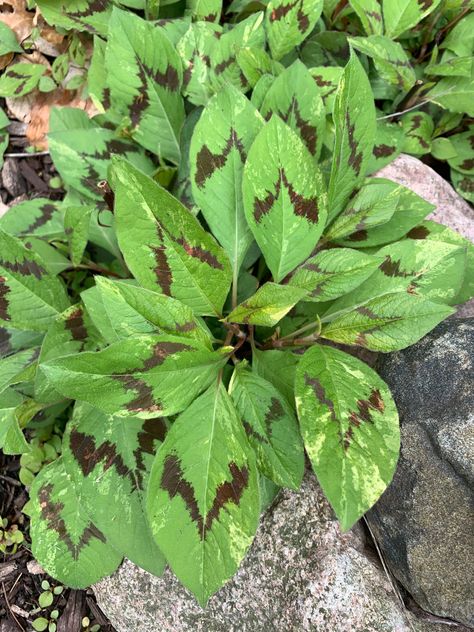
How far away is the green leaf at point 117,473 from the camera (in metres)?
1.62

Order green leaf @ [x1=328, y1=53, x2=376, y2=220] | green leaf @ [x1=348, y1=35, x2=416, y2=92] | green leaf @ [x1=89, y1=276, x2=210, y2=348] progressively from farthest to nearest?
1. green leaf @ [x1=348, y1=35, x2=416, y2=92]
2. green leaf @ [x1=328, y1=53, x2=376, y2=220]
3. green leaf @ [x1=89, y1=276, x2=210, y2=348]

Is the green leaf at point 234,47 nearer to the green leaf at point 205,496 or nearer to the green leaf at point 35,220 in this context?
the green leaf at point 35,220

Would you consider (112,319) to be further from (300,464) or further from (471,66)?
(471,66)

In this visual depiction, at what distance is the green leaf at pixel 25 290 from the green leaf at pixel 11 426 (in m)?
0.24

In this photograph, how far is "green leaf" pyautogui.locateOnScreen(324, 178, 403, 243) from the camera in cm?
167

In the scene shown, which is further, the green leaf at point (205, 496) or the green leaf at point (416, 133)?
the green leaf at point (416, 133)

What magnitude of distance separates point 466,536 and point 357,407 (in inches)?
18.7

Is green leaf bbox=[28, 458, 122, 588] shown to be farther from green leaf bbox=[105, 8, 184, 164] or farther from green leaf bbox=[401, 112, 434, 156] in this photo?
green leaf bbox=[401, 112, 434, 156]

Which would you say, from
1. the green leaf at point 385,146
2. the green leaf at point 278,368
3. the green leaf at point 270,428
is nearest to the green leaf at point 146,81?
the green leaf at point 385,146

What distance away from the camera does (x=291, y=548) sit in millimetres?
1691

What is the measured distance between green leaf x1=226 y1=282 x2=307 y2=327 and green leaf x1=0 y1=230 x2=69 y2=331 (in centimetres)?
62

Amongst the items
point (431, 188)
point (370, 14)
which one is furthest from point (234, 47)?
point (431, 188)

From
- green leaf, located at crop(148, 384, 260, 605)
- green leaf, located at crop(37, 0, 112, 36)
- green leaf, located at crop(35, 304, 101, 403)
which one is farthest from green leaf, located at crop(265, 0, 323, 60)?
green leaf, located at crop(148, 384, 260, 605)

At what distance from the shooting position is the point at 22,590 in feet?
7.07
